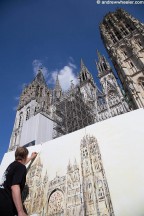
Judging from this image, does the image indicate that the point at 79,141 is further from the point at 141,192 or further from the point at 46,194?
the point at 141,192

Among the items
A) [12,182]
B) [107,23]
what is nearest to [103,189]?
[12,182]

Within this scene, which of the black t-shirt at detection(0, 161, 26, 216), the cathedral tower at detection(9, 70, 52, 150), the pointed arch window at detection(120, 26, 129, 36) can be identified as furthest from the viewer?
the pointed arch window at detection(120, 26, 129, 36)

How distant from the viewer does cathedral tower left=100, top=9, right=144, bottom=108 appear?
53.8 ft

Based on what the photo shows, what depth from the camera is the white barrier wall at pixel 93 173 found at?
343cm

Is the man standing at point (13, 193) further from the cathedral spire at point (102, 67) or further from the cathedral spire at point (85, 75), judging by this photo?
the cathedral spire at point (85, 75)

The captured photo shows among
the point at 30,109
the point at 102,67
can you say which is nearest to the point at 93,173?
the point at 30,109

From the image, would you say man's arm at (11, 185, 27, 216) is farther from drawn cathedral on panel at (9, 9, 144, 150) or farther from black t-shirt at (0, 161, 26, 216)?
drawn cathedral on panel at (9, 9, 144, 150)

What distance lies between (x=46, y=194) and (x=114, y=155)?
6.86 ft

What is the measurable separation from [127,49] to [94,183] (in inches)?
789

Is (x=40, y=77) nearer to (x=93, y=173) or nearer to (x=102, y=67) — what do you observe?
(x=102, y=67)

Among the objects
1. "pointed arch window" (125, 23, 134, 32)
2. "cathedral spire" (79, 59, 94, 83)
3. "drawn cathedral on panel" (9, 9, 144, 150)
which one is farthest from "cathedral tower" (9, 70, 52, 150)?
"pointed arch window" (125, 23, 134, 32)

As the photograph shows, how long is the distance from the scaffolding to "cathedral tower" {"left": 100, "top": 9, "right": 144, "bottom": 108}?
711 centimetres

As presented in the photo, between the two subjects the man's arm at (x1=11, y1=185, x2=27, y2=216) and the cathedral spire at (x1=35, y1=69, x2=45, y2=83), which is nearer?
the man's arm at (x1=11, y1=185, x2=27, y2=216)

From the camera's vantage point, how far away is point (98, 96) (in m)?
29.9
